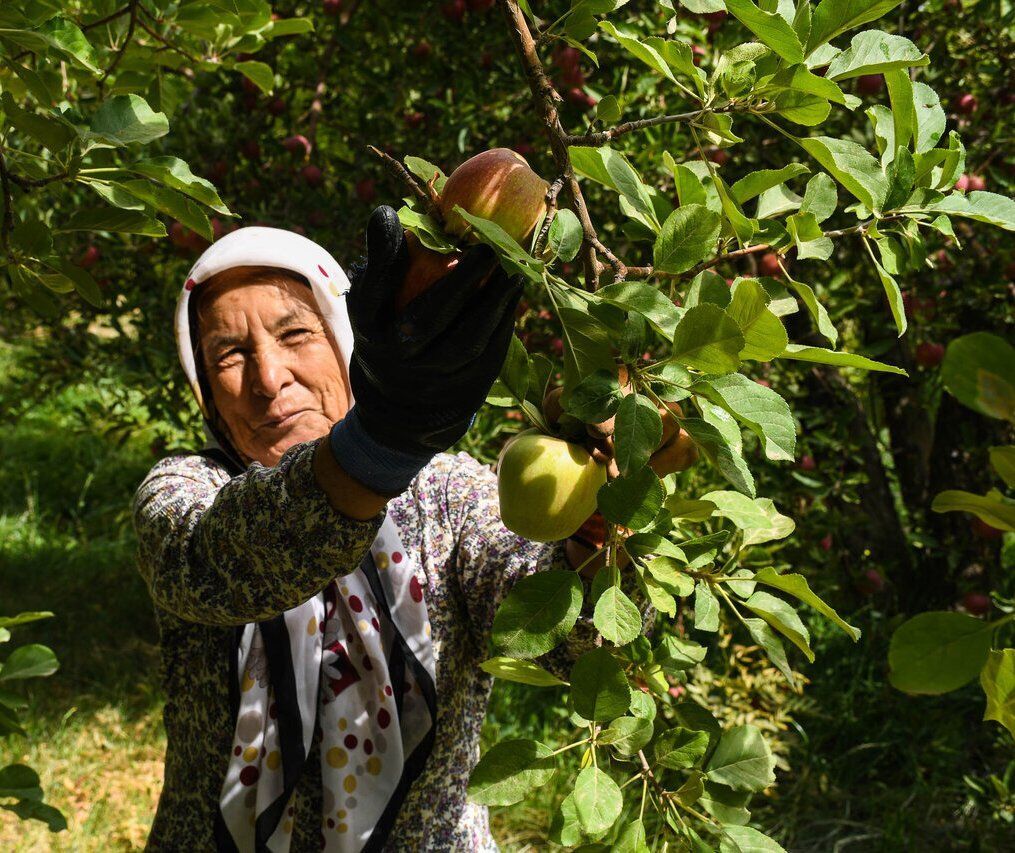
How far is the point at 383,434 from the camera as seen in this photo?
952mm

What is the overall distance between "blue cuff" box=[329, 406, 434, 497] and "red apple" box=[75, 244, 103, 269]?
84.2 inches

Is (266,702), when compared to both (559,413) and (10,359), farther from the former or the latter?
(10,359)

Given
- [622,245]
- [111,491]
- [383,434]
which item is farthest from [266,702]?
[111,491]

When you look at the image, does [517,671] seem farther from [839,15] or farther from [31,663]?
[31,663]

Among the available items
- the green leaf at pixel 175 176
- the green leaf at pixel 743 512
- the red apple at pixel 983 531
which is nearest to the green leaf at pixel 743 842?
the green leaf at pixel 743 512

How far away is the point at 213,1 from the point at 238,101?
5.99 feet

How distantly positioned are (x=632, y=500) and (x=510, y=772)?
10.4 inches

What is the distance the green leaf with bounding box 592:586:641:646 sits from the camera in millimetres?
→ 735

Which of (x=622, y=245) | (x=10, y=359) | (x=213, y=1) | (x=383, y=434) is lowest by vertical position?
(x=10, y=359)

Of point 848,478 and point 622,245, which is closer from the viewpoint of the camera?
point 622,245

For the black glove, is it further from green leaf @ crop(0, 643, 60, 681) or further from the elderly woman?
green leaf @ crop(0, 643, 60, 681)

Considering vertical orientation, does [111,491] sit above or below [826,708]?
below

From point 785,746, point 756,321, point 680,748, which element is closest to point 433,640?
point 680,748

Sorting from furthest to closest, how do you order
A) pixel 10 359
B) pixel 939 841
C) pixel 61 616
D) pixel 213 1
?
pixel 10 359
pixel 61 616
pixel 939 841
pixel 213 1
